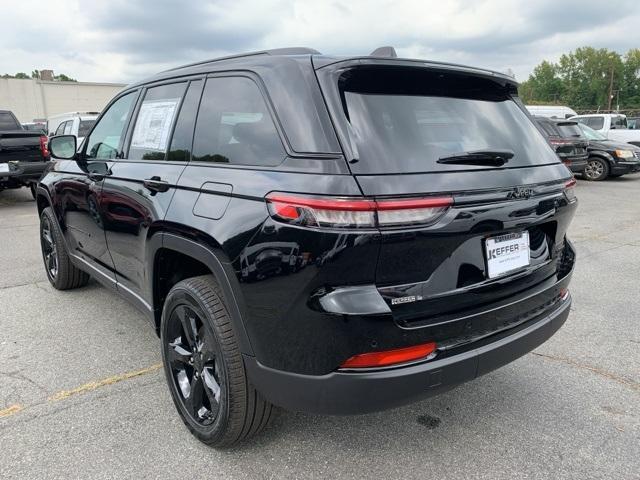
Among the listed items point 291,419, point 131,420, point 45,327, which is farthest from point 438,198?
point 45,327

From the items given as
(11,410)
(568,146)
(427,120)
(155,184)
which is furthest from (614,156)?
(11,410)

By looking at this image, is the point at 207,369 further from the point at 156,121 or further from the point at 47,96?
the point at 47,96

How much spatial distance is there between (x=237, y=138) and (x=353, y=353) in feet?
3.70

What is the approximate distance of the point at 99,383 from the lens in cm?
314

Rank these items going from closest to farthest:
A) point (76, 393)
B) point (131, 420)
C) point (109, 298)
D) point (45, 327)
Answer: point (131, 420) → point (76, 393) → point (45, 327) → point (109, 298)

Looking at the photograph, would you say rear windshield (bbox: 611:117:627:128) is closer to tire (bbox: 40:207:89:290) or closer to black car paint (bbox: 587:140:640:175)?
black car paint (bbox: 587:140:640:175)

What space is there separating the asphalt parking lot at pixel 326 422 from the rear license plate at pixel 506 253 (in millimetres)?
920

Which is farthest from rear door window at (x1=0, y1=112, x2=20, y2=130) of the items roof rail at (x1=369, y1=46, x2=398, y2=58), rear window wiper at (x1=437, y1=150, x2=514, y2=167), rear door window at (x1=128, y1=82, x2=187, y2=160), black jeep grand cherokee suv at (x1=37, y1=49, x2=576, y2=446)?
rear window wiper at (x1=437, y1=150, x2=514, y2=167)

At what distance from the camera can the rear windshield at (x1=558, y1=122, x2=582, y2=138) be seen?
13280mm

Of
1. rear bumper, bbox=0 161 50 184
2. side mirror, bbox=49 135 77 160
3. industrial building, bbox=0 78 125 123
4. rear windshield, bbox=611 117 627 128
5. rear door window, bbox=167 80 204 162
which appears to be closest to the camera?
rear door window, bbox=167 80 204 162

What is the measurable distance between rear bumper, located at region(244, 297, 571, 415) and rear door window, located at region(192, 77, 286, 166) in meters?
0.88

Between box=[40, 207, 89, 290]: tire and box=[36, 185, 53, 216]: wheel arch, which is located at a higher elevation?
Answer: box=[36, 185, 53, 216]: wheel arch

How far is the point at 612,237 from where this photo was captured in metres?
7.22

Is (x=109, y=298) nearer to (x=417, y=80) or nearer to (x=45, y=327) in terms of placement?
(x=45, y=327)
